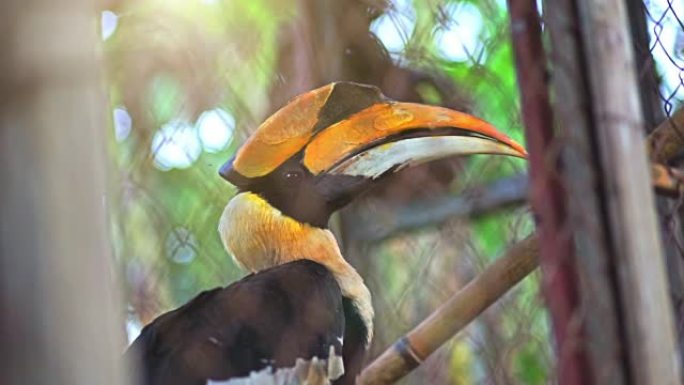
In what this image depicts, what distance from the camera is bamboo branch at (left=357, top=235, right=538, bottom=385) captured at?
3.75 feet

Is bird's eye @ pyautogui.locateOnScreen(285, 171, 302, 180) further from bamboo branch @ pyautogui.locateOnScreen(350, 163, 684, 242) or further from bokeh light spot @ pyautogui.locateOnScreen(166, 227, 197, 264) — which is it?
bamboo branch @ pyautogui.locateOnScreen(350, 163, 684, 242)

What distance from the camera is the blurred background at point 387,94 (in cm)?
115

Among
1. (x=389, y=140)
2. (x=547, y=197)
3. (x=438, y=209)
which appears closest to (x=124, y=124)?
(x=389, y=140)

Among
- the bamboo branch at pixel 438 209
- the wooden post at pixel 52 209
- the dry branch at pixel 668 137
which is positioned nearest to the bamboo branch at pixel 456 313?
the dry branch at pixel 668 137

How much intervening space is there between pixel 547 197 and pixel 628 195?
0.20 feet

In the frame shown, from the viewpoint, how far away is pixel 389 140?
4.46 feet

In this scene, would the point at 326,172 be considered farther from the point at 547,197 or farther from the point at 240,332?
the point at 547,197

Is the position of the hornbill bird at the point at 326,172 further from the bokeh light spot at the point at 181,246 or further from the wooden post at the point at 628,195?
the wooden post at the point at 628,195

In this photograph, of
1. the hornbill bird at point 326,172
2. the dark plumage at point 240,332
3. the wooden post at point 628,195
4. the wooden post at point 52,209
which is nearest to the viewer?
the wooden post at point 52,209

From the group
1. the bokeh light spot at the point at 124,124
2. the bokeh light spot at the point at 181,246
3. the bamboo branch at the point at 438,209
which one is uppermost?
the bokeh light spot at the point at 124,124

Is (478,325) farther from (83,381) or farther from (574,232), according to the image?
(83,381)

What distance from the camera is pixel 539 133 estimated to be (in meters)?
0.80

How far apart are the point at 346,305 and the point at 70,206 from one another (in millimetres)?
896

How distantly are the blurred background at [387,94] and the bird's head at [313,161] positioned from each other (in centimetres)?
3
